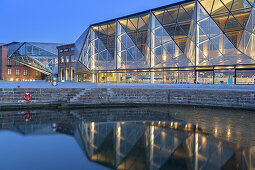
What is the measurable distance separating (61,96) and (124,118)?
9.36 meters

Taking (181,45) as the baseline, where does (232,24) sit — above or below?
above

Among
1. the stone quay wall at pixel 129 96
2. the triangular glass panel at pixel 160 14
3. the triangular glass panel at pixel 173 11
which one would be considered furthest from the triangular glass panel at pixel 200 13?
the stone quay wall at pixel 129 96

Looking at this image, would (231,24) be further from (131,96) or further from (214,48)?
(131,96)

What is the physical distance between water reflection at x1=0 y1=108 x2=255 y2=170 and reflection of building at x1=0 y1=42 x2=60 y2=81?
4440 cm

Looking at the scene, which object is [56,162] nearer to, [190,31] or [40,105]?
[40,105]

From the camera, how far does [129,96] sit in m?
24.6

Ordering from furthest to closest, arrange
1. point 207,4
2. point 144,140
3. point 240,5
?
point 207,4 → point 240,5 → point 144,140

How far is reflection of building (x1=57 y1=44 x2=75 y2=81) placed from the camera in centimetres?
5347

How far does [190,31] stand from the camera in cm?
3000

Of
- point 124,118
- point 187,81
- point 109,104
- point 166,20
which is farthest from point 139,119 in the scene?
point 166,20

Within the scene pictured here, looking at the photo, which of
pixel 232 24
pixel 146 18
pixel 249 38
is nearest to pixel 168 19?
pixel 146 18

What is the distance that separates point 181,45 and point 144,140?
871 inches

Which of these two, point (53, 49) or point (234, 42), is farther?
point (53, 49)

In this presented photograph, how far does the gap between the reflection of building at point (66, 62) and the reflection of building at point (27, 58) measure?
15.7 feet
